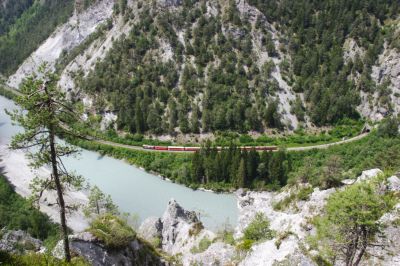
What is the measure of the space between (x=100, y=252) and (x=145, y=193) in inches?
1973

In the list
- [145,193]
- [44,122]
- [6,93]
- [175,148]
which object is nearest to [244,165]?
[175,148]

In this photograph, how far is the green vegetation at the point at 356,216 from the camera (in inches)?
771

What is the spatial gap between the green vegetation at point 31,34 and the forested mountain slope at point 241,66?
52.7 m

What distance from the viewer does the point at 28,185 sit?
5972 centimetres

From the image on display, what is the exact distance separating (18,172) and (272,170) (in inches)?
2315

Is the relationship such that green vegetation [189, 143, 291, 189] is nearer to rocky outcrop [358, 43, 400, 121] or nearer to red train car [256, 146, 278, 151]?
red train car [256, 146, 278, 151]

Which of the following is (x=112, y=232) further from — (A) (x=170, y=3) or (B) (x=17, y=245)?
(A) (x=170, y=3)

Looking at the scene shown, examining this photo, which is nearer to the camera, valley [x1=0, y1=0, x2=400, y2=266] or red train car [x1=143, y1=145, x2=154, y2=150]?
valley [x1=0, y1=0, x2=400, y2=266]

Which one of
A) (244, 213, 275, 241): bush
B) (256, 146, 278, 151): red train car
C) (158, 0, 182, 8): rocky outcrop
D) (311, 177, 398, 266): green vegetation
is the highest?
(158, 0, 182, 8): rocky outcrop

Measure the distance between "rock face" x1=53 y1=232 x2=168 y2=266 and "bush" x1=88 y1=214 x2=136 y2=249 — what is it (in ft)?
1.42

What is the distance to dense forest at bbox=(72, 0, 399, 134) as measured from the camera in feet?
315

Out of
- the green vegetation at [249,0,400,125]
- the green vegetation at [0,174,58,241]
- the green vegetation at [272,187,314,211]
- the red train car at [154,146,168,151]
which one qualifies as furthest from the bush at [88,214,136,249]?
the green vegetation at [249,0,400,125]

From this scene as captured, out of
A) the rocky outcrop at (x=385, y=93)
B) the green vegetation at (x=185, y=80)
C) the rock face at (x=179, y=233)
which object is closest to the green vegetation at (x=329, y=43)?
the rocky outcrop at (x=385, y=93)

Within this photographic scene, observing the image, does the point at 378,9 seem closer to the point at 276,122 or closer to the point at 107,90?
the point at 276,122
